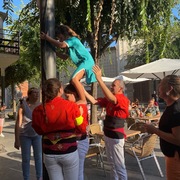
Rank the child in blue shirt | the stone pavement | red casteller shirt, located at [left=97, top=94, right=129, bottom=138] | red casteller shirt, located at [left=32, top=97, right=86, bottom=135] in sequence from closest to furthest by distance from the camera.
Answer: red casteller shirt, located at [left=32, top=97, right=86, bottom=135]
the child in blue shirt
red casteller shirt, located at [left=97, top=94, right=129, bottom=138]
the stone pavement

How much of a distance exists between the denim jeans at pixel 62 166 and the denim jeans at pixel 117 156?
1259 millimetres

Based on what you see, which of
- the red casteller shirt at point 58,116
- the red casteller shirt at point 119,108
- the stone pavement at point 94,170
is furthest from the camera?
the stone pavement at point 94,170

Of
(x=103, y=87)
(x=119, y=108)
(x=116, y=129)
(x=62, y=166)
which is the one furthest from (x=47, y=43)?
(x=116, y=129)

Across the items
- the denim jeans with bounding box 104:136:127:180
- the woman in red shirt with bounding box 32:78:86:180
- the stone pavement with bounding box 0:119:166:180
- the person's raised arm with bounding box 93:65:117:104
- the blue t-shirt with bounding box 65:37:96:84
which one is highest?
the blue t-shirt with bounding box 65:37:96:84

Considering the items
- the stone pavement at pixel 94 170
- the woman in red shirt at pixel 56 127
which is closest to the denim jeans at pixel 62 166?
the woman in red shirt at pixel 56 127

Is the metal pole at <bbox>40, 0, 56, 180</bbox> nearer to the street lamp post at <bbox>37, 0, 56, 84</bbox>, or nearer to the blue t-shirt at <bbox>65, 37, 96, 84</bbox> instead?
the street lamp post at <bbox>37, 0, 56, 84</bbox>

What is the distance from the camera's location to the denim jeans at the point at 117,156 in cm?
388

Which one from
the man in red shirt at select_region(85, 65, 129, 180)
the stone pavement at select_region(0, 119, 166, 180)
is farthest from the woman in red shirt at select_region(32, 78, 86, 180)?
the stone pavement at select_region(0, 119, 166, 180)

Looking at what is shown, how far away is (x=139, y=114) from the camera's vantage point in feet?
33.8

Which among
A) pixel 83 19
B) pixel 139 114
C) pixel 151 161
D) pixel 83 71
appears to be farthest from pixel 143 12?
pixel 139 114

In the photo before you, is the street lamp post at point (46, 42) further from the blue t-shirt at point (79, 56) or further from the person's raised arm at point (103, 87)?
the person's raised arm at point (103, 87)

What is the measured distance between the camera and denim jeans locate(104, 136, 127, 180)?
153 inches

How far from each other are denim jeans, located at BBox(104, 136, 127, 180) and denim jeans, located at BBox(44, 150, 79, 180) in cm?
126

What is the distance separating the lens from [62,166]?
2699 millimetres
